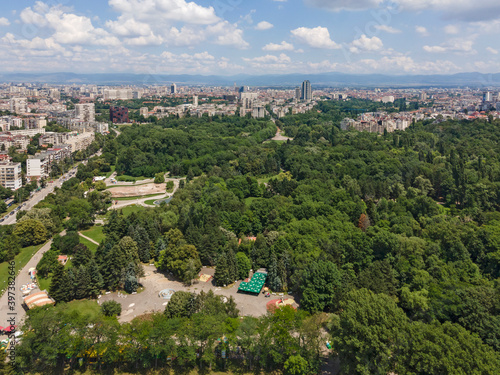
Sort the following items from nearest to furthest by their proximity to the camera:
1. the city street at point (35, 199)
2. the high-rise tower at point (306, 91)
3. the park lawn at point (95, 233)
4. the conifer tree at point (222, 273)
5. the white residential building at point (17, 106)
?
the conifer tree at point (222, 273)
the park lawn at point (95, 233)
the city street at point (35, 199)
the white residential building at point (17, 106)
the high-rise tower at point (306, 91)

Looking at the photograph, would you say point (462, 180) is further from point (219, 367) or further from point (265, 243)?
point (219, 367)

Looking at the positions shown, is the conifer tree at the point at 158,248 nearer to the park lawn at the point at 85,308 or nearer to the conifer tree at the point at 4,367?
the park lawn at the point at 85,308

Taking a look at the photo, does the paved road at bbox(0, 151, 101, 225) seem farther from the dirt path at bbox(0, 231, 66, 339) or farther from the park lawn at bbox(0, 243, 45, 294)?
the dirt path at bbox(0, 231, 66, 339)

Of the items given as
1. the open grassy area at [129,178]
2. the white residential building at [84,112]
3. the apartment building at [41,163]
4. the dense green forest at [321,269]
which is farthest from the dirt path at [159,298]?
the white residential building at [84,112]

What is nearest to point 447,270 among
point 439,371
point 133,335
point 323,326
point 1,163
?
point 323,326

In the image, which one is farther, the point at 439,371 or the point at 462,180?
the point at 462,180

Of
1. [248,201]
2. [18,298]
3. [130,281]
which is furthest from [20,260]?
[248,201]
